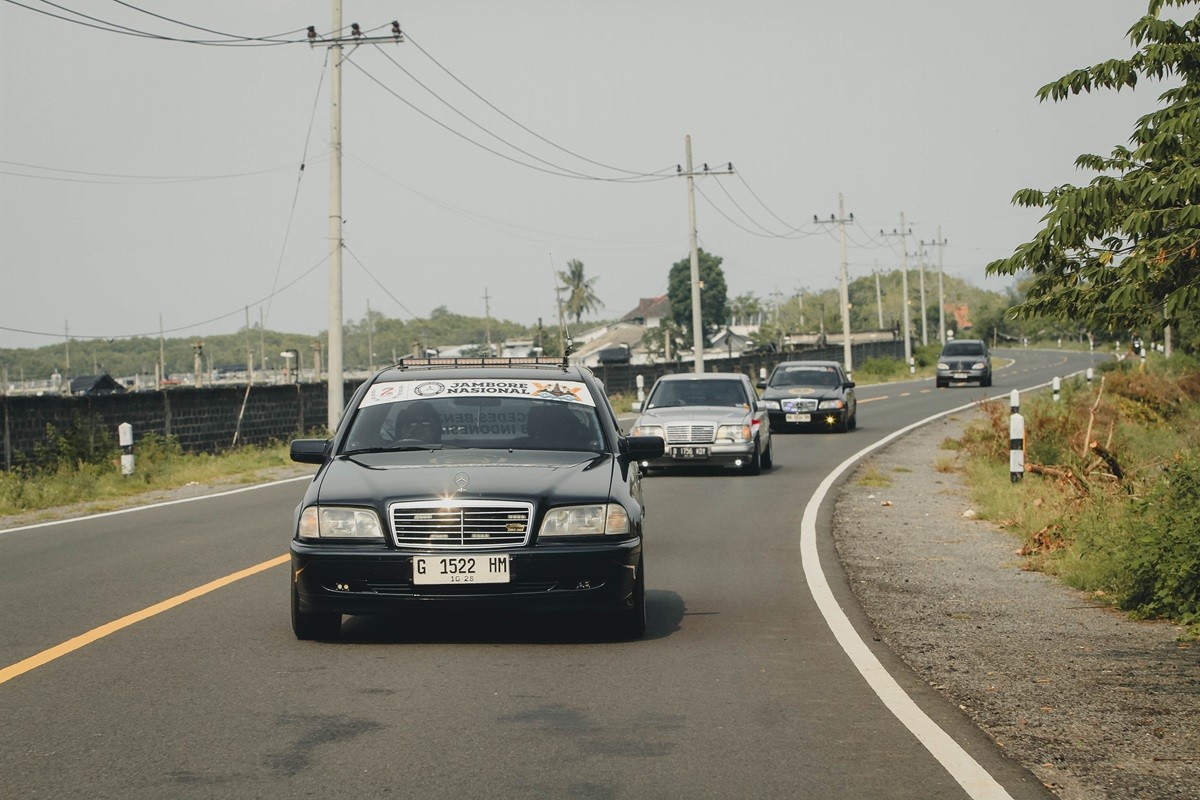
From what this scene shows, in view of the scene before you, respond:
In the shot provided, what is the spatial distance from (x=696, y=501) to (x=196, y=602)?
882 centimetres

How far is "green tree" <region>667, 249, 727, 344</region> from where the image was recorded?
6073 inches

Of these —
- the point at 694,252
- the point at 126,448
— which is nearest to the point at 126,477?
the point at 126,448

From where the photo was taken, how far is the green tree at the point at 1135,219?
6641mm

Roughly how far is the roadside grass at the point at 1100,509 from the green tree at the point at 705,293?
128 metres

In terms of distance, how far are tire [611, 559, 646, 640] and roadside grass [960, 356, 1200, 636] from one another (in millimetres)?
3219

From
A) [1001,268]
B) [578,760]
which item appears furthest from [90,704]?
[1001,268]

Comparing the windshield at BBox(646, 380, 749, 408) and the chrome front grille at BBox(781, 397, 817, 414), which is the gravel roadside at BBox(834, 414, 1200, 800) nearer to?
the windshield at BBox(646, 380, 749, 408)

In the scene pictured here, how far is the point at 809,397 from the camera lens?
31.2 metres

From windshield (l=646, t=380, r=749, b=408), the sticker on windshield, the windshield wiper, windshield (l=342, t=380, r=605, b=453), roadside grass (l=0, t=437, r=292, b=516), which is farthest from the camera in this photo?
windshield (l=646, t=380, r=749, b=408)

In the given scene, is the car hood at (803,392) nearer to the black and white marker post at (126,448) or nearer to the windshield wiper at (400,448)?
the black and white marker post at (126,448)

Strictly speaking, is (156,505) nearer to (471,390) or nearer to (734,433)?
(734,433)

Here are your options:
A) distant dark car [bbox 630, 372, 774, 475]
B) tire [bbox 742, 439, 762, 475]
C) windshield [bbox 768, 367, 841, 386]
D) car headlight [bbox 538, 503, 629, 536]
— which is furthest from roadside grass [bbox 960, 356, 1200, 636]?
windshield [bbox 768, 367, 841, 386]

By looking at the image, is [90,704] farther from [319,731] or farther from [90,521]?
[90,521]

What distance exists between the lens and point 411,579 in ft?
25.3
